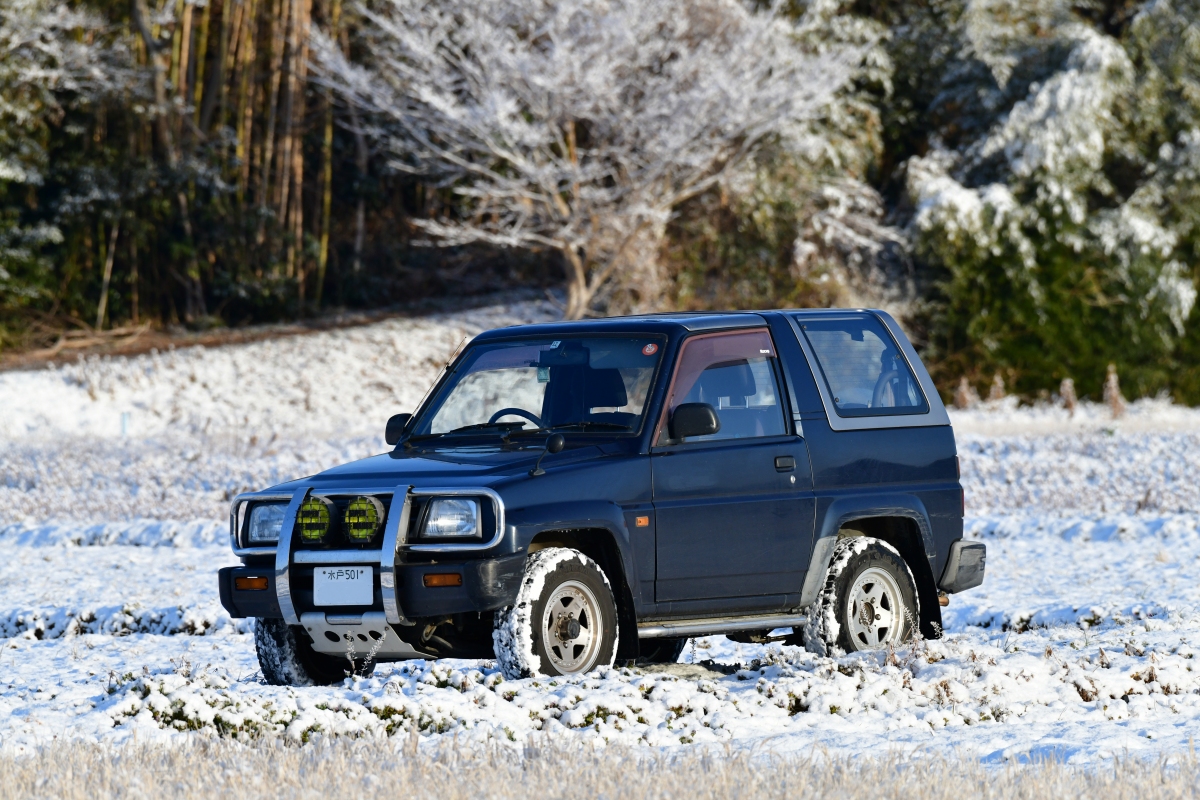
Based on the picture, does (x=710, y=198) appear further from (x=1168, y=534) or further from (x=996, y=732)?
(x=996, y=732)

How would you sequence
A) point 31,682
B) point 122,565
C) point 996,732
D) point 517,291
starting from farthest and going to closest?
point 517,291
point 122,565
point 31,682
point 996,732

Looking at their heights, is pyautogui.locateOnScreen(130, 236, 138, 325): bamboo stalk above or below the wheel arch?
above

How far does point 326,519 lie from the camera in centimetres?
713

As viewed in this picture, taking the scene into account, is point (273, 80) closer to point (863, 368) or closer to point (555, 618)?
point (863, 368)

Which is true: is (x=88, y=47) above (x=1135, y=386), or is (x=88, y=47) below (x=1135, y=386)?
above

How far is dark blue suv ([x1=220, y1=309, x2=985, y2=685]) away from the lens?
23.0 feet

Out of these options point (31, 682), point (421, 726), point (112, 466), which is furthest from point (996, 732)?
point (112, 466)

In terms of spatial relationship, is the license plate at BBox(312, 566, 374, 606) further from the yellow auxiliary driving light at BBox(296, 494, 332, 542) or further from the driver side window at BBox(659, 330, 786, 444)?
the driver side window at BBox(659, 330, 786, 444)

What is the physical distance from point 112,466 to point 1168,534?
39.1ft

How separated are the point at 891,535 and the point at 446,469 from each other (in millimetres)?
2719

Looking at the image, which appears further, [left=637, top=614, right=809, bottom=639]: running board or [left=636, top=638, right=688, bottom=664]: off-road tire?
[left=636, top=638, right=688, bottom=664]: off-road tire

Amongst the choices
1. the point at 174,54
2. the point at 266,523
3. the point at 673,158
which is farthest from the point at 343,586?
the point at 174,54

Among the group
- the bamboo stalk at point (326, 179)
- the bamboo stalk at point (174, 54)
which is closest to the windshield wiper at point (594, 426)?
the bamboo stalk at point (326, 179)

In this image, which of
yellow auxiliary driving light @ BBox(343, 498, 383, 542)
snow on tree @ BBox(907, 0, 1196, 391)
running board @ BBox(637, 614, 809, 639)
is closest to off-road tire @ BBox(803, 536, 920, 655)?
running board @ BBox(637, 614, 809, 639)
